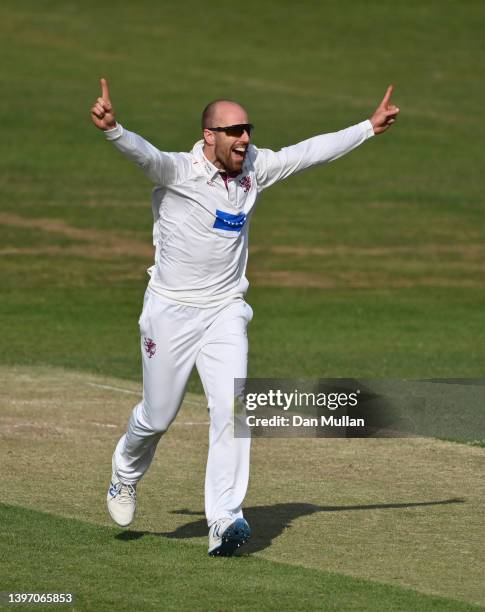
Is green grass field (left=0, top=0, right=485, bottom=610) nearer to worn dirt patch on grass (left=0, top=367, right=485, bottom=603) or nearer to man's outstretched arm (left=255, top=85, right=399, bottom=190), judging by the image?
worn dirt patch on grass (left=0, top=367, right=485, bottom=603)

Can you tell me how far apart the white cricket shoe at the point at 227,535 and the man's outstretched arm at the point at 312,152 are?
6.89 feet

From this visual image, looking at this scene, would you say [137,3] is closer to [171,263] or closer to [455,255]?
[455,255]

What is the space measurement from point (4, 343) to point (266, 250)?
8989mm

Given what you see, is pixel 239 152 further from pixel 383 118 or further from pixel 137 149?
pixel 383 118

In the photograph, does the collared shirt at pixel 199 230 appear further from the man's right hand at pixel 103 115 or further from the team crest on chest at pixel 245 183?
the man's right hand at pixel 103 115

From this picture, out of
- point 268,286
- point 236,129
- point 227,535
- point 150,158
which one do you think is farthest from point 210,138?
point 268,286

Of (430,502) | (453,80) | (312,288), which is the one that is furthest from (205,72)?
(430,502)

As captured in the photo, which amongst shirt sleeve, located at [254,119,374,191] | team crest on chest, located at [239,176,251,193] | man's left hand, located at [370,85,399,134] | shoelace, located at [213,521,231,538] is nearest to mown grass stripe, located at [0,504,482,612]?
shoelace, located at [213,521,231,538]

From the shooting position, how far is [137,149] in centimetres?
888

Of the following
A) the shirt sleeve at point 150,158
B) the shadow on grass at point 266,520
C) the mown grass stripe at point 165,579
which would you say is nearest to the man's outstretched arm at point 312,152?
the shirt sleeve at point 150,158

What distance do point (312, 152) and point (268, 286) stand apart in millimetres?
14172

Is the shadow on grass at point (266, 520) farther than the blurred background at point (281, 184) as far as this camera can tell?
No

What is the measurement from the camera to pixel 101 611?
25.7 ft

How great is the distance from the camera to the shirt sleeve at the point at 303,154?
381 inches
